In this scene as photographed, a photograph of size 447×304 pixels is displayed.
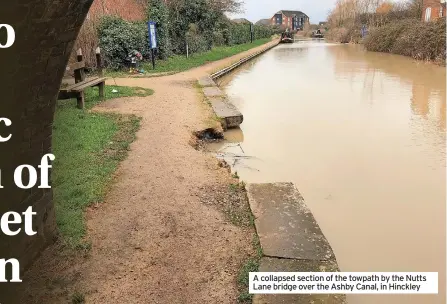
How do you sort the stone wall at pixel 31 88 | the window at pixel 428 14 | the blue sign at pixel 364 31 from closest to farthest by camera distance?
the stone wall at pixel 31 88, the window at pixel 428 14, the blue sign at pixel 364 31

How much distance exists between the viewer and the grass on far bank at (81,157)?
4250mm

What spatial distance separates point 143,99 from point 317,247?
7.68m

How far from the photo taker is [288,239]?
390 centimetres

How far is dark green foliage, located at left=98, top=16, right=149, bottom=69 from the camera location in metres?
15.3

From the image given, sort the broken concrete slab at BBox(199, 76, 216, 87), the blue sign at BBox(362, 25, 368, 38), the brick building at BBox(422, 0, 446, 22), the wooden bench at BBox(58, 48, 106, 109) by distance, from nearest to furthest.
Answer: the wooden bench at BBox(58, 48, 106, 109)
the broken concrete slab at BBox(199, 76, 216, 87)
the brick building at BBox(422, 0, 446, 22)
the blue sign at BBox(362, 25, 368, 38)

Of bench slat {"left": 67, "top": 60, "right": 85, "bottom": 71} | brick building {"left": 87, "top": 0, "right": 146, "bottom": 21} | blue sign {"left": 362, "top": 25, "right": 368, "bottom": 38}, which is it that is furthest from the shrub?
blue sign {"left": 362, "top": 25, "right": 368, "bottom": 38}

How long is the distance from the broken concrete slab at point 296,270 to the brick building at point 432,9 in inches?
1274

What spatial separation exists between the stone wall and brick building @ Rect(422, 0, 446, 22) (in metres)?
33.2

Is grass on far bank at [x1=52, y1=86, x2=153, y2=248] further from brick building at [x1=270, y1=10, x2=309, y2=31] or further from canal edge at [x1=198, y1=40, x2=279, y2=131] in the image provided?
brick building at [x1=270, y1=10, x2=309, y2=31]

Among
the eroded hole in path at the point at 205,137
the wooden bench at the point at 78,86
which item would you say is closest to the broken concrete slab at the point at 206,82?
the wooden bench at the point at 78,86

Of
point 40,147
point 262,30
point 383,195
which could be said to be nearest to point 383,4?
point 262,30

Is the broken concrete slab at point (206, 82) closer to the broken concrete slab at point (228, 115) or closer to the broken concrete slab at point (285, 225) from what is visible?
the broken concrete slab at point (228, 115)

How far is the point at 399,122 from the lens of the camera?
973cm

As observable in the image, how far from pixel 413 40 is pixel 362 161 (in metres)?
21.5
